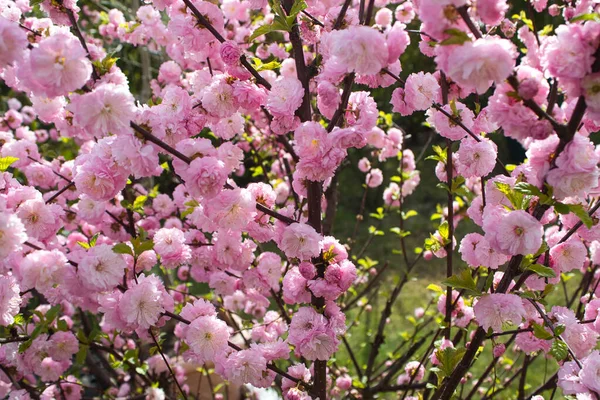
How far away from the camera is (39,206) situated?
1.47m

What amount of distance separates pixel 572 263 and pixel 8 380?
1.95m

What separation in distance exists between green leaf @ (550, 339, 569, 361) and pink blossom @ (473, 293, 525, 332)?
0.30 ft

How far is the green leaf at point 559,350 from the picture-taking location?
3.75 feet

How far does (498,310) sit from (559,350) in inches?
5.9

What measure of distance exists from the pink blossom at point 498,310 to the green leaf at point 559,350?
90mm

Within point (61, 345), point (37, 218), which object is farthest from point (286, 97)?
point (61, 345)

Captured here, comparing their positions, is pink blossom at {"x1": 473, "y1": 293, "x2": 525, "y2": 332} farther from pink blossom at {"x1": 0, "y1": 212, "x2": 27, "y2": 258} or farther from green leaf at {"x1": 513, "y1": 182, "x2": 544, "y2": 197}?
pink blossom at {"x1": 0, "y1": 212, "x2": 27, "y2": 258}

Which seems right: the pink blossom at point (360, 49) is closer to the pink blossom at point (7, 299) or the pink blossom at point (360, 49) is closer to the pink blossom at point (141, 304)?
the pink blossom at point (141, 304)

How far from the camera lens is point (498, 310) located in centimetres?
123

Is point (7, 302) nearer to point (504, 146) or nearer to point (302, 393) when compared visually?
point (302, 393)

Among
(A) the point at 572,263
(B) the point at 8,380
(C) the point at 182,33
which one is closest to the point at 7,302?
(B) the point at 8,380

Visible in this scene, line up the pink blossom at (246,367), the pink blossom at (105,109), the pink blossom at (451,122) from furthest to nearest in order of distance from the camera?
Answer: 1. the pink blossom at (451,122)
2. the pink blossom at (246,367)
3. the pink blossom at (105,109)

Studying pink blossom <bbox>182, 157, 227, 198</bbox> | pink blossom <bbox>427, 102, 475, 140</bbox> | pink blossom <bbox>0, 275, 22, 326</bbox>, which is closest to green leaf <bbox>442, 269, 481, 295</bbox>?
pink blossom <bbox>427, 102, 475, 140</bbox>

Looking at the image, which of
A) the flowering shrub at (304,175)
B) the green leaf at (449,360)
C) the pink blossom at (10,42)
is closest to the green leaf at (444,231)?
the flowering shrub at (304,175)
